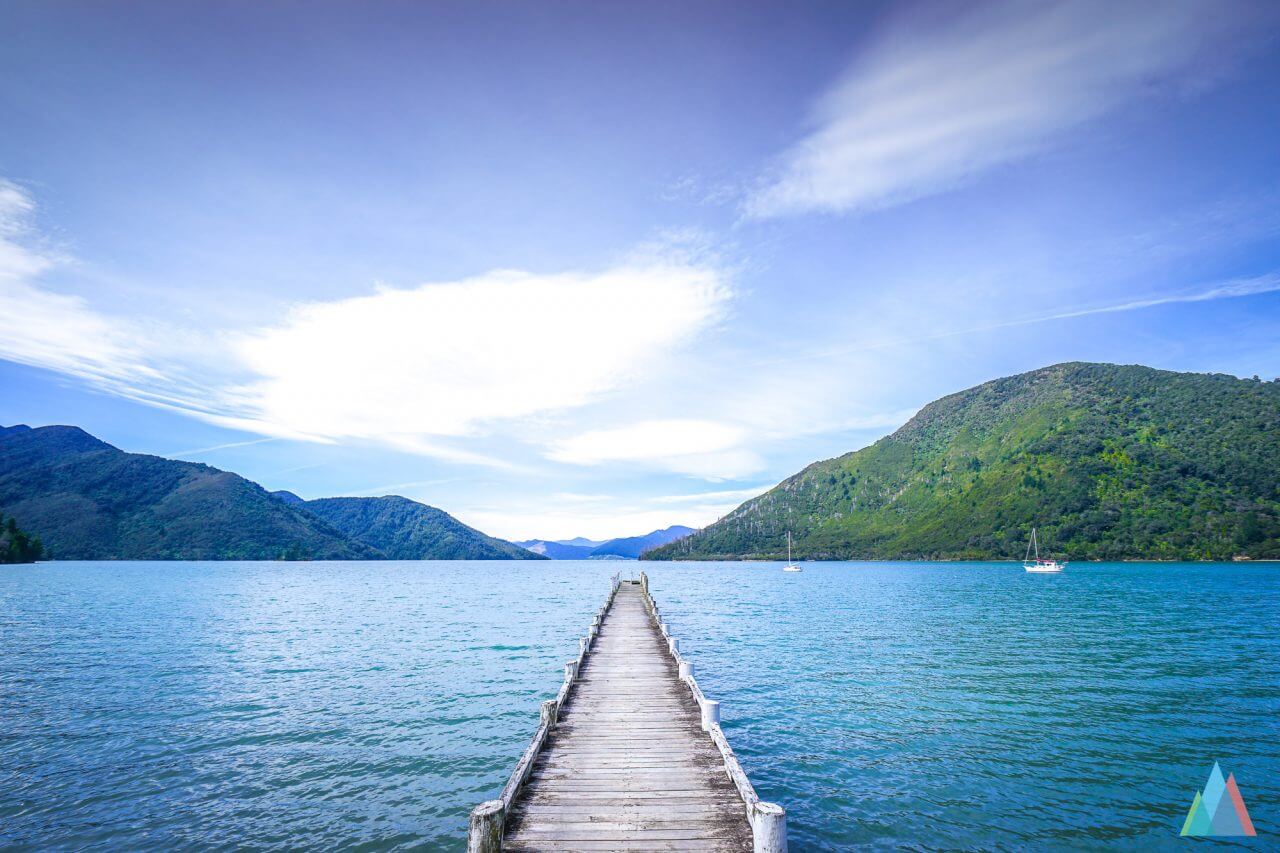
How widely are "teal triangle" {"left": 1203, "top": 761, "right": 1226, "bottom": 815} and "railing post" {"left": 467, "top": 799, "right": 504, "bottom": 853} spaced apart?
1601 centimetres

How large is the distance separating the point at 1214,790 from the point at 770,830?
1426 centimetres

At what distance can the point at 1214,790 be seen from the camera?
14.3 metres

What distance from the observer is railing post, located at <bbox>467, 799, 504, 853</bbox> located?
794 centimetres

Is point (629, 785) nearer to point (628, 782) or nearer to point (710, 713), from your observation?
point (628, 782)

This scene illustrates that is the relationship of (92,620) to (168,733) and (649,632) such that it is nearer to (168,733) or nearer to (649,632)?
(168,733)

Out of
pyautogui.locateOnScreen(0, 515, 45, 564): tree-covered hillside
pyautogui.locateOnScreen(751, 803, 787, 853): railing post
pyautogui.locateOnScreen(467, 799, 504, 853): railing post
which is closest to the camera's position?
pyautogui.locateOnScreen(751, 803, 787, 853): railing post

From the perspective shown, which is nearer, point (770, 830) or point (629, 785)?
point (770, 830)

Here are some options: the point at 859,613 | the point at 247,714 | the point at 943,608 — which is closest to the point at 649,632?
the point at 247,714

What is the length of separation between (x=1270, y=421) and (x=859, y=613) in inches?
8093

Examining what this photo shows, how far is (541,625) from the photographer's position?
47469 millimetres

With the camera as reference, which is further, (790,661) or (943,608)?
(943,608)

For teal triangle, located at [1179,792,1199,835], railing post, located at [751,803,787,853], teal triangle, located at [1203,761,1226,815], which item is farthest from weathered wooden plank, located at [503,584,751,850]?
teal triangle, located at [1203,761,1226,815]

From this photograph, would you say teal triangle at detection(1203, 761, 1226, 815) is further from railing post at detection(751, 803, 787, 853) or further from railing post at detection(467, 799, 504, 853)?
railing post at detection(467, 799, 504, 853)

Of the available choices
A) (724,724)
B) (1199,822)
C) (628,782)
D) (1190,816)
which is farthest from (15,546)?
(1199,822)
